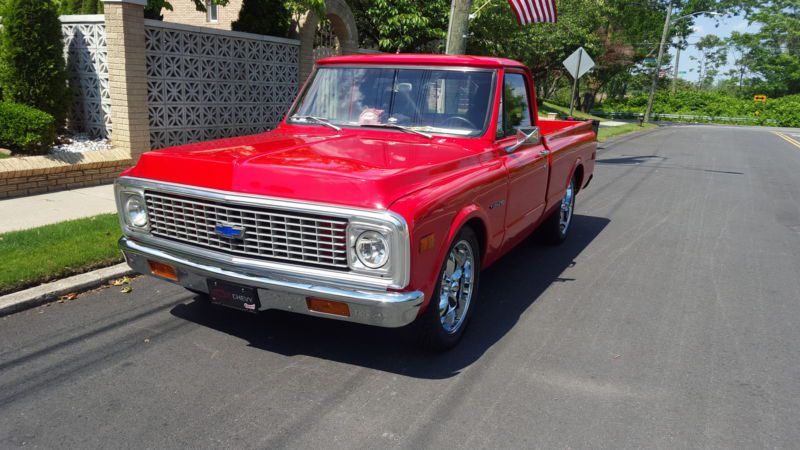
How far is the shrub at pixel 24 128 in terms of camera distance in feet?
26.2

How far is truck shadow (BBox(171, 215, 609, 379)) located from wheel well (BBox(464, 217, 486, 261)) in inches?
25.0

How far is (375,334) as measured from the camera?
4477mm

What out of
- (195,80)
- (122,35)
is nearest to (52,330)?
(122,35)

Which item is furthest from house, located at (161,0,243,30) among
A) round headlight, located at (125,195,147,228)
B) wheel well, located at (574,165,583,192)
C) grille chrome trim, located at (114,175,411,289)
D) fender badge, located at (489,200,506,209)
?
grille chrome trim, located at (114,175,411,289)

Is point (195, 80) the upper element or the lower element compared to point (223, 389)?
upper

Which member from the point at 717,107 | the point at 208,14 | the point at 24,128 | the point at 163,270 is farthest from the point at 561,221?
the point at 717,107

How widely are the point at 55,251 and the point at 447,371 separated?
3694 mm

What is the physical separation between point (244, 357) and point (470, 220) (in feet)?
5.66

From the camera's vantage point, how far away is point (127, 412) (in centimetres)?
333

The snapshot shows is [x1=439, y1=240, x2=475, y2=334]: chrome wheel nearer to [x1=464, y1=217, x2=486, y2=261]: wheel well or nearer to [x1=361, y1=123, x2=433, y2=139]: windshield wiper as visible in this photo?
[x1=464, y1=217, x2=486, y2=261]: wheel well

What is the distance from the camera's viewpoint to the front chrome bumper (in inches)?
133

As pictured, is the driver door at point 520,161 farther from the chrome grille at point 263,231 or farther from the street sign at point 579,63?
the street sign at point 579,63

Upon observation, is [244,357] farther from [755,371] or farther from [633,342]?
[755,371]

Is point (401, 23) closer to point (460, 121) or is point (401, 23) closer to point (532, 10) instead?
point (532, 10)
